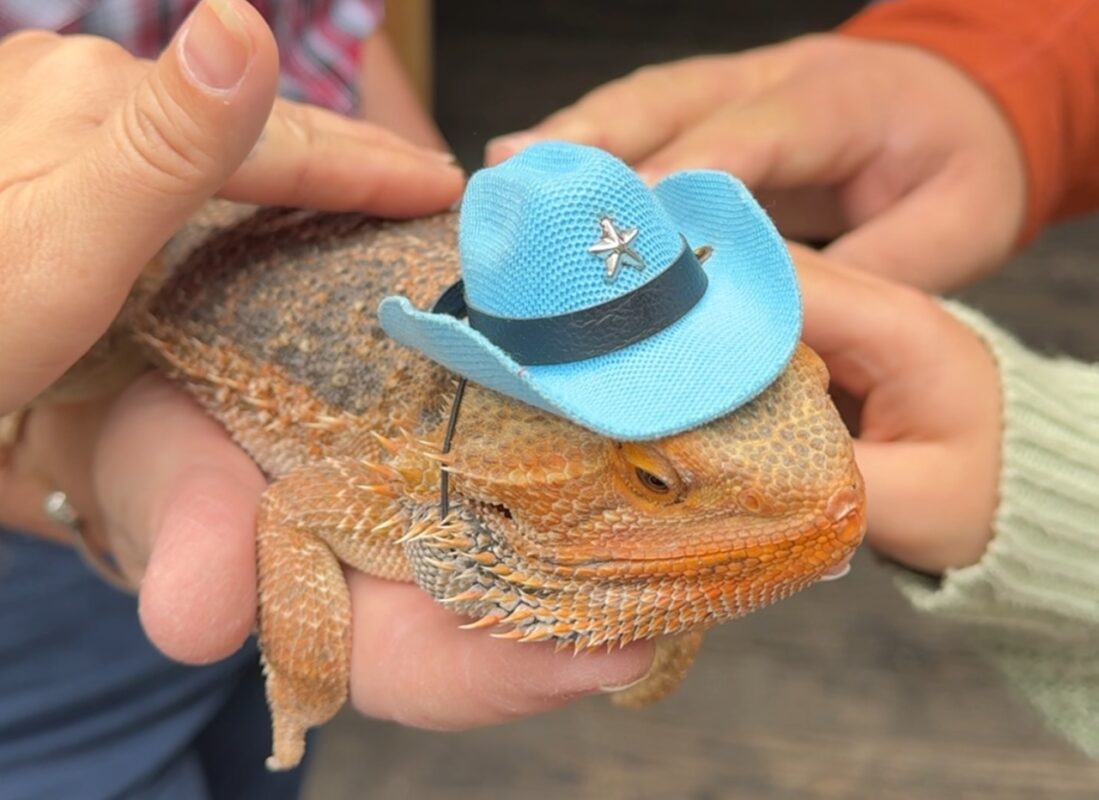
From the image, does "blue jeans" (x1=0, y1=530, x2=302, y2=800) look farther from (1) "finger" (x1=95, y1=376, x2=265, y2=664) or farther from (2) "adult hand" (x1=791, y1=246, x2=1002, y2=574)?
(2) "adult hand" (x1=791, y1=246, x2=1002, y2=574)

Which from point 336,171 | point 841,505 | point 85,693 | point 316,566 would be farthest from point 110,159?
point 85,693

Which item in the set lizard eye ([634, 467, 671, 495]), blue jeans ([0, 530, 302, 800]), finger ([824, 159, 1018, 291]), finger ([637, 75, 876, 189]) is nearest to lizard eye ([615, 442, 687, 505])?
lizard eye ([634, 467, 671, 495])

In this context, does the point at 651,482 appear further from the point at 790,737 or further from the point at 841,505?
the point at 790,737

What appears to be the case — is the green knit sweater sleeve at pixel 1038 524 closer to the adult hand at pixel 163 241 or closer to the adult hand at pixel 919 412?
the adult hand at pixel 919 412

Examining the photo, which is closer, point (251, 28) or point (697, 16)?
point (251, 28)

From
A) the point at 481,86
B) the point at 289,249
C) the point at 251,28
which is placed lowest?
the point at 481,86

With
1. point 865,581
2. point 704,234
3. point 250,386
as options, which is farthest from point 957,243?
point 865,581

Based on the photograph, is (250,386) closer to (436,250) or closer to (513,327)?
(436,250)

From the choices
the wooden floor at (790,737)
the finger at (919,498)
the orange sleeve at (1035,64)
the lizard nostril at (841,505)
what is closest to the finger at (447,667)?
the lizard nostril at (841,505)
